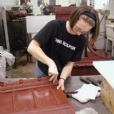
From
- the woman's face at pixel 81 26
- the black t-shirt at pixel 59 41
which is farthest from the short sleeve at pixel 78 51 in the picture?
the woman's face at pixel 81 26

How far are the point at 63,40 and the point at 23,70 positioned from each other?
101 inches

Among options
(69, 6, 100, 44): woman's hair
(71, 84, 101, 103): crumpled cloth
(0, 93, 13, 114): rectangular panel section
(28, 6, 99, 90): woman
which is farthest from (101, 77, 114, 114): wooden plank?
(0, 93, 13, 114): rectangular panel section

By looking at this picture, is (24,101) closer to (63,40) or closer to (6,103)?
A: (6,103)

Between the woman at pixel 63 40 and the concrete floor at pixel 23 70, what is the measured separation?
2032 millimetres

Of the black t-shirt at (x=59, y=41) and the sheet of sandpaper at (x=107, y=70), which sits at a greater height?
the black t-shirt at (x=59, y=41)

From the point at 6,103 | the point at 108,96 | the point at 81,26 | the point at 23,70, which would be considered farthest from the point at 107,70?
the point at 23,70

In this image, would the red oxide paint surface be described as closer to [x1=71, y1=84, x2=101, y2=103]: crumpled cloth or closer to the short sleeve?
[x1=71, y1=84, x2=101, y2=103]: crumpled cloth

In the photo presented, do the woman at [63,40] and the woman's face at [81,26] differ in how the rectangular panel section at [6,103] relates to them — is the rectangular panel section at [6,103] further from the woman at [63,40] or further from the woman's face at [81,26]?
the woman's face at [81,26]

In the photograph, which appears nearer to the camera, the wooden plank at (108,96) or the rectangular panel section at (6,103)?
the rectangular panel section at (6,103)

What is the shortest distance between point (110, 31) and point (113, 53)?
0.53m

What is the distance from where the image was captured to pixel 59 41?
3.55ft

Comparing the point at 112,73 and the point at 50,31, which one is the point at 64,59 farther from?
the point at 112,73

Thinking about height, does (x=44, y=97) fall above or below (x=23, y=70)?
above

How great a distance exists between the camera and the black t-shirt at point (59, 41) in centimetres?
105
